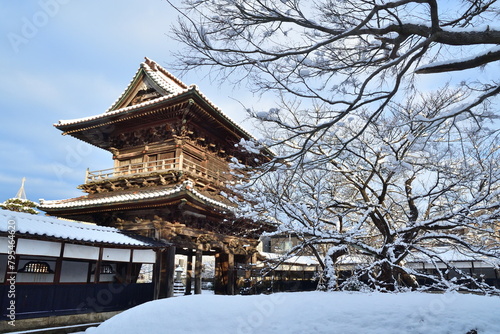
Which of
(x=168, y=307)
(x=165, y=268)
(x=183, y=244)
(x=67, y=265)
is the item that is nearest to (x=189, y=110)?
(x=183, y=244)

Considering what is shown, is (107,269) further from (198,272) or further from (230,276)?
(230,276)

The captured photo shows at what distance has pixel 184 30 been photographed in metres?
5.16

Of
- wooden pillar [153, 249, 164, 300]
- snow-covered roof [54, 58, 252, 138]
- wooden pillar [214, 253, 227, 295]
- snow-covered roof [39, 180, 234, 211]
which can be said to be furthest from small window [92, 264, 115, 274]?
snow-covered roof [54, 58, 252, 138]

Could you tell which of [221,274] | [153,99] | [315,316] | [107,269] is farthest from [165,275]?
[315,316]

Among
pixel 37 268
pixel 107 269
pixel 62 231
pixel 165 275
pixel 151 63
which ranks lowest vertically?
pixel 165 275

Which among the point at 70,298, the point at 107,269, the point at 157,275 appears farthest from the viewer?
the point at 107,269

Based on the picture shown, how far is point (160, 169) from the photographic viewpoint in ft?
45.6

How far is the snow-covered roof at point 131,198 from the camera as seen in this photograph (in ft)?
38.1

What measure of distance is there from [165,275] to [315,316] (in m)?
9.12

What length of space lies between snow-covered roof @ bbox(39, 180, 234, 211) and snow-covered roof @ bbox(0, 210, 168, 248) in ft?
4.77

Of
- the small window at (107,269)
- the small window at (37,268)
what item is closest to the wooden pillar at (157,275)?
the small window at (107,269)

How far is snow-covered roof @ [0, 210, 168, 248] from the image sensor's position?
869cm

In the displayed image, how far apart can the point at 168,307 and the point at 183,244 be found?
7.90 m

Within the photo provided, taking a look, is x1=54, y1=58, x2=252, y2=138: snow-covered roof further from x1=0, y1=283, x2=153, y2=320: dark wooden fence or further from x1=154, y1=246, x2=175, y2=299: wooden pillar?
x1=0, y1=283, x2=153, y2=320: dark wooden fence
